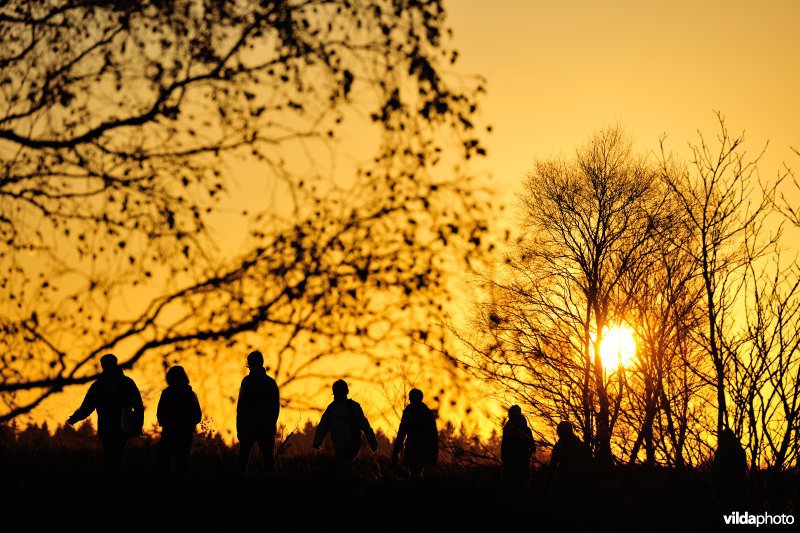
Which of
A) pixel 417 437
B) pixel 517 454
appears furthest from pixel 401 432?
pixel 517 454

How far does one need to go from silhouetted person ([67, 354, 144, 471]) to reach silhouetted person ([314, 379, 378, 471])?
2.59 metres

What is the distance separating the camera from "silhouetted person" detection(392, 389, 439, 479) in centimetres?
1395

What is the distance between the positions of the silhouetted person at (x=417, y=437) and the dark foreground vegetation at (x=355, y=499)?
0.52 meters

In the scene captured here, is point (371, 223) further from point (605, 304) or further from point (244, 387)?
point (605, 304)

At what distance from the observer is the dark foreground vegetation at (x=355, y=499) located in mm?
9922

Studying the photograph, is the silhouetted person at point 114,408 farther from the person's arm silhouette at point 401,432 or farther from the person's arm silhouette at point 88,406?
the person's arm silhouette at point 401,432

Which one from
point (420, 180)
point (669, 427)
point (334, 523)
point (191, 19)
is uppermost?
point (191, 19)

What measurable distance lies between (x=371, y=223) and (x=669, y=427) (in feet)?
12.3

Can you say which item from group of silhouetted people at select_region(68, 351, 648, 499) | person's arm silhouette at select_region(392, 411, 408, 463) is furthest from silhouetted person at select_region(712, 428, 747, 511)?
person's arm silhouette at select_region(392, 411, 408, 463)

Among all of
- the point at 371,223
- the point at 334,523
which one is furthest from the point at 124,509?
the point at 371,223

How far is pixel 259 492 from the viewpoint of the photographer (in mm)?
11305

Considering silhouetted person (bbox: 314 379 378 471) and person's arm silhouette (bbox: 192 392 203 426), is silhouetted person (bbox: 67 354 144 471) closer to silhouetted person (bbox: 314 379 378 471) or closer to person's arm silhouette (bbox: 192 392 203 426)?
person's arm silhouette (bbox: 192 392 203 426)

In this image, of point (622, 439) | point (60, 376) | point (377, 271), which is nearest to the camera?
point (377, 271)

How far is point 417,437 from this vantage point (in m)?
14.0
